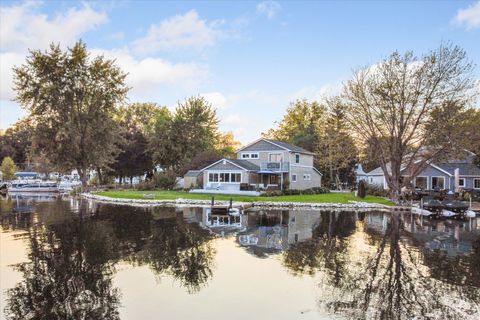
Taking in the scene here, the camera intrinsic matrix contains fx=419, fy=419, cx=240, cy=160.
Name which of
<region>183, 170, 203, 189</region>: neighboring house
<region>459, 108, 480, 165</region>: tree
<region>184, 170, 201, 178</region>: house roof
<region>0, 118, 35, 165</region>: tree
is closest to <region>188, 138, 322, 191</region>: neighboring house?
<region>183, 170, 203, 189</region>: neighboring house

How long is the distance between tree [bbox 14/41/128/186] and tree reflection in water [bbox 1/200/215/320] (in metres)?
22.3

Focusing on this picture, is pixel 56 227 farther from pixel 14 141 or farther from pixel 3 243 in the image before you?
pixel 14 141

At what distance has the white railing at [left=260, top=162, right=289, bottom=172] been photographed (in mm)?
50688

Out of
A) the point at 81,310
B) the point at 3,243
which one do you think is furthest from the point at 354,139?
the point at 81,310

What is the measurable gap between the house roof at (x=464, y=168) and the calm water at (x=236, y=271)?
25462 mm

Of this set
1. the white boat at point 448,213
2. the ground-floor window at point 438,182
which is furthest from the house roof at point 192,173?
the white boat at point 448,213

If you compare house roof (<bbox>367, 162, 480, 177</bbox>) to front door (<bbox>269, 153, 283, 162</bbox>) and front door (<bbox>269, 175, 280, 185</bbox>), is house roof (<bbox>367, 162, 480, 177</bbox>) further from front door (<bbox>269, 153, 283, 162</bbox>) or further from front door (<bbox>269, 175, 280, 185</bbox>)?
front door (<bbox>269, 175, 280, 185</bbox>)

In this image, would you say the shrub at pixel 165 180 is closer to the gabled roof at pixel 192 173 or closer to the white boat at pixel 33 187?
the gabled roof at pixel 192 173

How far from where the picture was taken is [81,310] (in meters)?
10.4

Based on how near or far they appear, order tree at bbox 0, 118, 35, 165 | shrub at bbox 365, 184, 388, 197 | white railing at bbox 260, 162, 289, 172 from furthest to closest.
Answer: tree at bbox 0, 118, 35, 165 → white railing at bbox 260, 162, 289, 172 → shrub at bbox 365, 184, 388, 197

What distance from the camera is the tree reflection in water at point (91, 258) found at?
35.7 ft

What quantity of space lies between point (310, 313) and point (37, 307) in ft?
22.7

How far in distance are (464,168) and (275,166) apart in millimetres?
21715

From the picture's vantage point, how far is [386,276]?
45.9 ft
